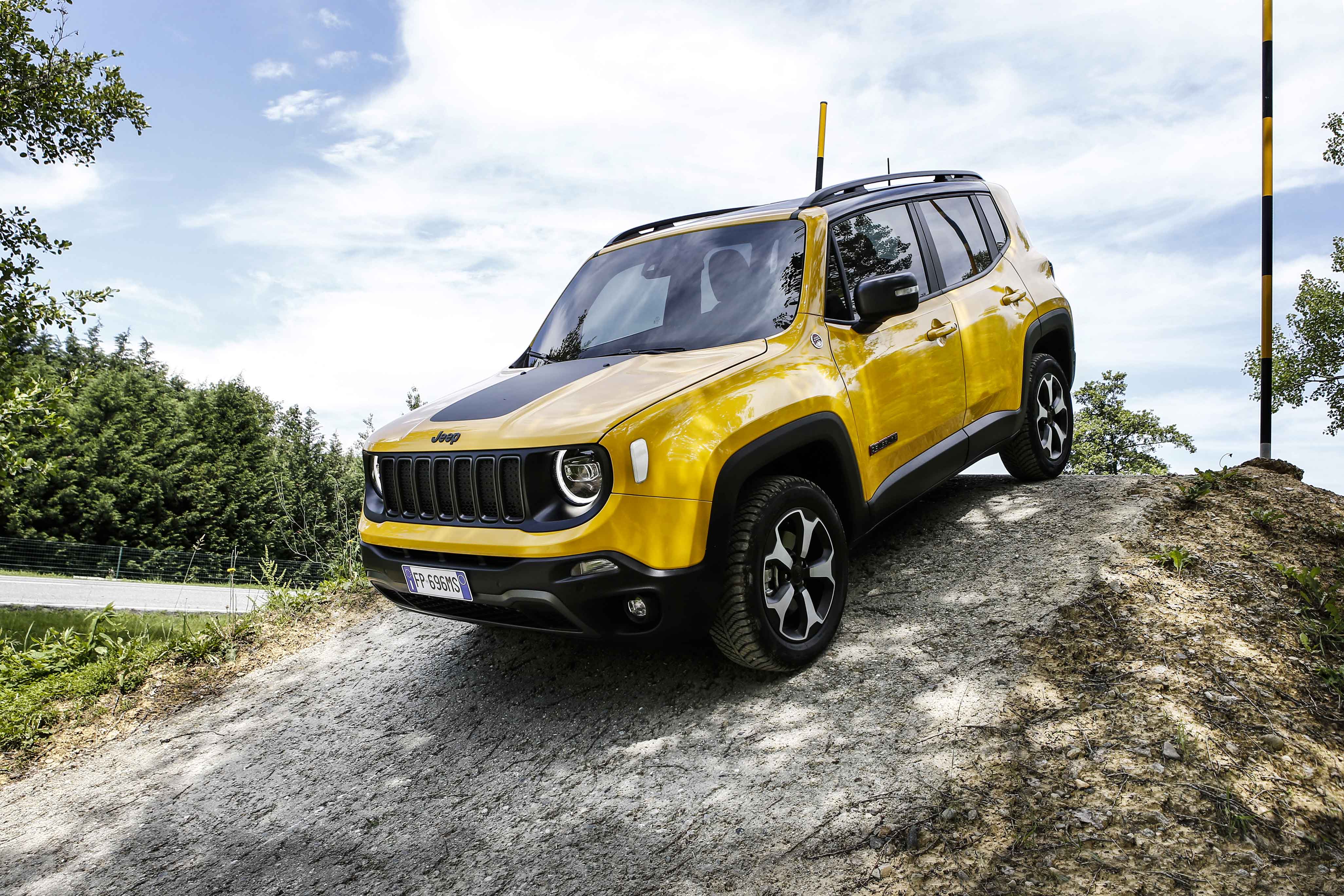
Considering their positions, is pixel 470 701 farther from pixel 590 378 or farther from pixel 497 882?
pixel 590 378

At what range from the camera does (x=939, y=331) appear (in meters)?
5.04

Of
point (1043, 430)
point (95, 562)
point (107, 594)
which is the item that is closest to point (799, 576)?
point (1043, 430)

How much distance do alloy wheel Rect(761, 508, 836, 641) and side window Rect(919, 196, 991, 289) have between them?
214 centimetres

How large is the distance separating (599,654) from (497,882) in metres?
1.63

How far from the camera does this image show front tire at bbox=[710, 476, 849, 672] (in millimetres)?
3707

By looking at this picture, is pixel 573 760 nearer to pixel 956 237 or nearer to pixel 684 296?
pixel 684 296

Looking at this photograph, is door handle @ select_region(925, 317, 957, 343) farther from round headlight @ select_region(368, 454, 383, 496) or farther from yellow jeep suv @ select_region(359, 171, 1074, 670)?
round headlight @ select_region(368, 454, 383, 496)

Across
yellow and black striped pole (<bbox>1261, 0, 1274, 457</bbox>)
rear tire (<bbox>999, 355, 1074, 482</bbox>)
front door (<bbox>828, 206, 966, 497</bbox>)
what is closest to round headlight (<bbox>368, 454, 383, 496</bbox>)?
front door (<bbox>828, 206, 966, 497</bbox>)

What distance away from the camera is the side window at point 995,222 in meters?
6.12

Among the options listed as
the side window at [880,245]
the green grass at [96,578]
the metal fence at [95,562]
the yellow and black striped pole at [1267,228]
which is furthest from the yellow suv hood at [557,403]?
the metal fence at [95,562]

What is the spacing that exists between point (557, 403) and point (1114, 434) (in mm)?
38134

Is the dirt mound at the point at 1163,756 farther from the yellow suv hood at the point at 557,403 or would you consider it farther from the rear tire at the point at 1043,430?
the yellow suv hood at the point at 557,403

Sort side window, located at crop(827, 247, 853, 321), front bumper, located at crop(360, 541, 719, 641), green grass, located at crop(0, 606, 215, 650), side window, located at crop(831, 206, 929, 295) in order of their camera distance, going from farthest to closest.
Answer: green grass, located at crop(0, 606, 215, 650), side window, located at crop(831, 206, 929, 295), side window, located at crop(827, 247, 853, 321), front bumper, located at crop(360, 541, 719, 641)

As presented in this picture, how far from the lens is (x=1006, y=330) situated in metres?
5.73
